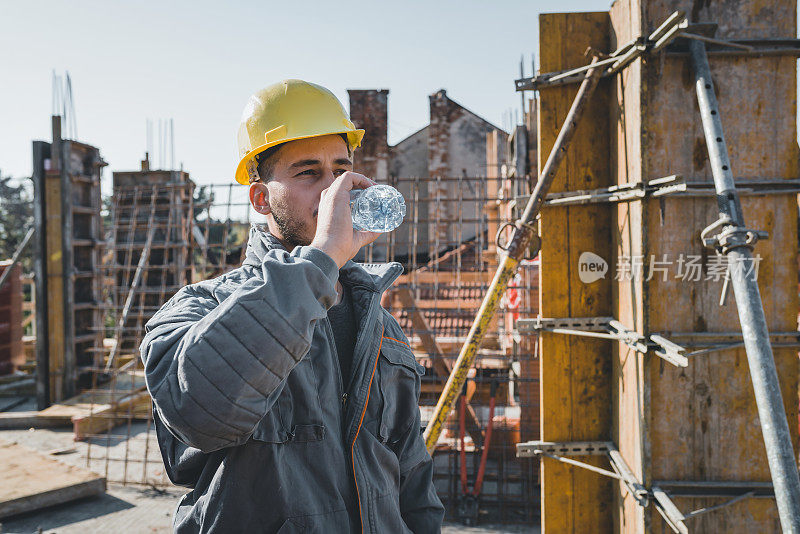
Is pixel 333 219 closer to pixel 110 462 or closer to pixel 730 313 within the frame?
pixel 730 313

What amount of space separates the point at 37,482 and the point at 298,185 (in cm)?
571

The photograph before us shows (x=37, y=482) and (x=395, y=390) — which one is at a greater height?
(x=395, y=390)

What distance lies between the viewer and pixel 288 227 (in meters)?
1.67

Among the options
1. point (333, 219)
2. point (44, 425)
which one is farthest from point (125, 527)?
point (333, 219)

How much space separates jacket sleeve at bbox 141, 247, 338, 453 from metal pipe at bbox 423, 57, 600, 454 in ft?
7.45

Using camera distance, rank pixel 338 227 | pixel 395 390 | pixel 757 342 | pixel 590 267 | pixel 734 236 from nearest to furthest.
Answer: pixel 338 227 → pixel 395 390 → pixel 757 342 → pixel 734 236 → pixel 590 267

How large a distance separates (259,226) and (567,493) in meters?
2.67

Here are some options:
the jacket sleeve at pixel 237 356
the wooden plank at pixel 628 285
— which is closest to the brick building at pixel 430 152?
the wooden plank at pixel 628 285

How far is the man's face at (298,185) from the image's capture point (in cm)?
167

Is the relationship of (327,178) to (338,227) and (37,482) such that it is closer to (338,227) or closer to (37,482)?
(338,227)

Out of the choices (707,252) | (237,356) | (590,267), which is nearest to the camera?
(237,356)

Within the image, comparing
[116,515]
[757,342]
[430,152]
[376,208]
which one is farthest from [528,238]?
[430,152]

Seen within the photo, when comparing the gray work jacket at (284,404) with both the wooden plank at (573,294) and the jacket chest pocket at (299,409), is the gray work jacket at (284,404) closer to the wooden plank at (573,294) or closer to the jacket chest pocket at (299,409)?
the jacket chest pocket at (299,409)

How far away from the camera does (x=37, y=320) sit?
9.27 meters
